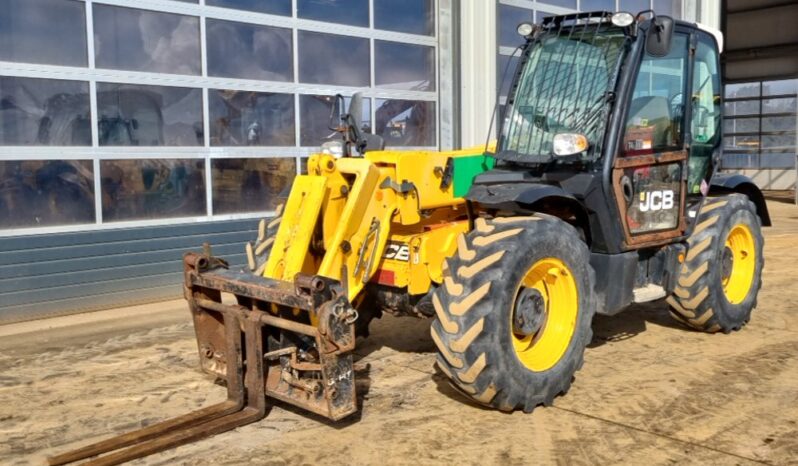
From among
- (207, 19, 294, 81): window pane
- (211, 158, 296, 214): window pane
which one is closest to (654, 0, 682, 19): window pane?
(207, 19, 294, 81): window pane

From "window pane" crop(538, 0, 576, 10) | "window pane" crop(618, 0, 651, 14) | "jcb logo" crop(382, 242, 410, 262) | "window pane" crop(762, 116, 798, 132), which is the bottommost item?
"jcb logo" crop(382, 242, 410, 262)

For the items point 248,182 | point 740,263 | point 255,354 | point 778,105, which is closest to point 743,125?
point 778,105

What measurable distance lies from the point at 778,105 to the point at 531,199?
2245 centimetres

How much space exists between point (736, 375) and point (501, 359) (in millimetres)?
2100

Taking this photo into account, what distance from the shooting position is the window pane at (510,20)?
11.7 m

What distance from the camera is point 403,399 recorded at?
16.1 ft

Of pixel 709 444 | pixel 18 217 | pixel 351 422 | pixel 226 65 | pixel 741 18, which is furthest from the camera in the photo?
pixel 741 18

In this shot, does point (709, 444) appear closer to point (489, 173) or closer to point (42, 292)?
point (489, 173)

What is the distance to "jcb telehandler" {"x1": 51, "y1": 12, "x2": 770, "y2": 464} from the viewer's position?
14.2 feet

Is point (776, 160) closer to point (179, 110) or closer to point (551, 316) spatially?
point (179, 110)

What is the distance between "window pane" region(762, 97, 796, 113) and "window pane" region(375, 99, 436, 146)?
55.9 ft

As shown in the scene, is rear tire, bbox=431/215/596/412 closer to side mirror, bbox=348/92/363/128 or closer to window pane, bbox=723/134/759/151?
side mirror, bbox=348/92/363/128

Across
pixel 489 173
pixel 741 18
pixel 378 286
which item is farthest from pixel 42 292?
pixel 741 18

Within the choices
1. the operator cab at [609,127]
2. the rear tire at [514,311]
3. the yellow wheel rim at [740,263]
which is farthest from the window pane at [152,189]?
the yellow wheel rim at [740,263]
